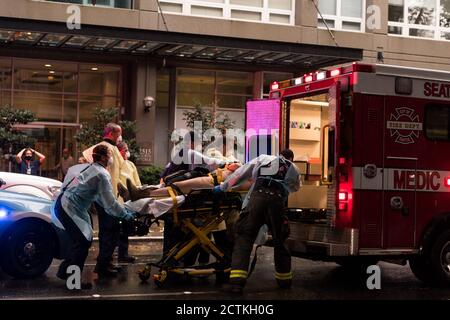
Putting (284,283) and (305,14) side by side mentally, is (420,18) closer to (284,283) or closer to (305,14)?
(305,14)

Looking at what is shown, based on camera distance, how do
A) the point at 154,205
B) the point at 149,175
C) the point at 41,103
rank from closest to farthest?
the point at 154,205 → the point at 149,175 → the point at 41,103

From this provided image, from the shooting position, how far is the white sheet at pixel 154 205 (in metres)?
8.16

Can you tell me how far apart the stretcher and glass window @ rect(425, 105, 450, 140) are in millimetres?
2619

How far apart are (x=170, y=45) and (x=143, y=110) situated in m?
2.58

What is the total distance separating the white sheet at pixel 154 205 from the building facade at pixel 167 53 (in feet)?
37.0

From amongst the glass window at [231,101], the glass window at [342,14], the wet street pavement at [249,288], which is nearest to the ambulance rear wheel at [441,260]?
the wet street pavement at [249,288]

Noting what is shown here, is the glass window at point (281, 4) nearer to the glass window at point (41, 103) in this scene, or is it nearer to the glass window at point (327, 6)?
the glass window at point (327, 6)

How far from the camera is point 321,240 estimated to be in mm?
8688

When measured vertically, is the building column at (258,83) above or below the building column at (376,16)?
below

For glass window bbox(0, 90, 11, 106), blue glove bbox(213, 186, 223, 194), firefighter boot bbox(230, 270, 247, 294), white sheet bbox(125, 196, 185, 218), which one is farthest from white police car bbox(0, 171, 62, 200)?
glass window bbox(0, 90, 11, 106)

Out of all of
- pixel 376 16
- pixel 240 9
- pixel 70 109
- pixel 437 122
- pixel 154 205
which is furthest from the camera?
pixel 376 16

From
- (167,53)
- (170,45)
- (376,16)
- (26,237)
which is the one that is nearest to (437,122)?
(26,237)

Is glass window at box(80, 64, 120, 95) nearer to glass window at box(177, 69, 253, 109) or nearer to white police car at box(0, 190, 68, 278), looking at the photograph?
glass window at box(177, 69, 253, 109)
